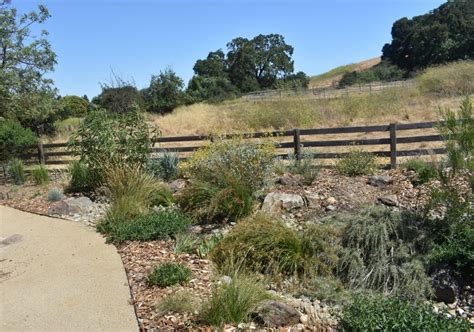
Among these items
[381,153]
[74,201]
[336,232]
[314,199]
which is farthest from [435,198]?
[74,201]

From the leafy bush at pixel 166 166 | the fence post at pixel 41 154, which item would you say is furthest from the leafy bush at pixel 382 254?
the fence post at pixel 41 154

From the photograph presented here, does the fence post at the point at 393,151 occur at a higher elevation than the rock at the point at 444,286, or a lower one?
higher

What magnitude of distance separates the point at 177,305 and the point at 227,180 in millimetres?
3216

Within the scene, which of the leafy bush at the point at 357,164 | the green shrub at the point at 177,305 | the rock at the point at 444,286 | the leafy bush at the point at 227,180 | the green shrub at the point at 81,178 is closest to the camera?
the green shrub at the point at 177,305

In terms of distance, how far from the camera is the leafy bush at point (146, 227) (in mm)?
6113

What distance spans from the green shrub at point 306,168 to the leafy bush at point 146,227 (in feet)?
9.62

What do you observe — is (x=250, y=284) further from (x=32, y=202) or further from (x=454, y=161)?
(x=32, y=202)

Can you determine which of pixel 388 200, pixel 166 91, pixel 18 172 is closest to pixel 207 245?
pixel 388 200

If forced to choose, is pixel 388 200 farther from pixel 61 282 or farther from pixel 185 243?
pixel 61 282

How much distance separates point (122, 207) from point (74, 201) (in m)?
1.82

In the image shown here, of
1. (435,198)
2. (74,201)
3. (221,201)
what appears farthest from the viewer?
(74,201)

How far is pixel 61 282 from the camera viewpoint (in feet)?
16.0

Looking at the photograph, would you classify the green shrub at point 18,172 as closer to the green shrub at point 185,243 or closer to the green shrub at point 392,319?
the green shrub at point 185,243

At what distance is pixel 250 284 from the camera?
13.8ft
